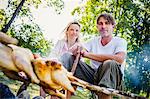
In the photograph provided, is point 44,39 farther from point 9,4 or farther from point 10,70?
point 10,70

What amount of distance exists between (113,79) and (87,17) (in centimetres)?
1337

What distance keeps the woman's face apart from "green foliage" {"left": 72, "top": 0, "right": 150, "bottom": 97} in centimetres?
1194

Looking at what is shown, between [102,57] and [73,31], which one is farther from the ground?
[73,31]

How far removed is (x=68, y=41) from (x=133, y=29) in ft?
42.1

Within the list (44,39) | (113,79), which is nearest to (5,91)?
(113,79)

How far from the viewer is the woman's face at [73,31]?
117 inches

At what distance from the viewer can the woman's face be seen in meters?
2.97

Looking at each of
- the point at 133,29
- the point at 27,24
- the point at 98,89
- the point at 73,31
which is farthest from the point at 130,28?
the point at 98,89

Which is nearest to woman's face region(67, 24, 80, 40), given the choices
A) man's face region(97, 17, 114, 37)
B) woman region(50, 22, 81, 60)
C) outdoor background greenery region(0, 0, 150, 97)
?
woman region(50, 22, 81, 60)

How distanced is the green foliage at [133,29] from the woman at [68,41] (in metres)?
11.9

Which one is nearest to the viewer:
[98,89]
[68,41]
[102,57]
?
[98,89]

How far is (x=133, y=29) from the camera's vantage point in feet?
50.3

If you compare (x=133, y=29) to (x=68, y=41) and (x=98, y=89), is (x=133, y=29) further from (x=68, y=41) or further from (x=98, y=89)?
(x=98, y=89)

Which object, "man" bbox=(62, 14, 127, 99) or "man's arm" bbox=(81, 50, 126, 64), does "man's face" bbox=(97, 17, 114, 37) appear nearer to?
"man" bbox=(62, 14, 127, 99)
